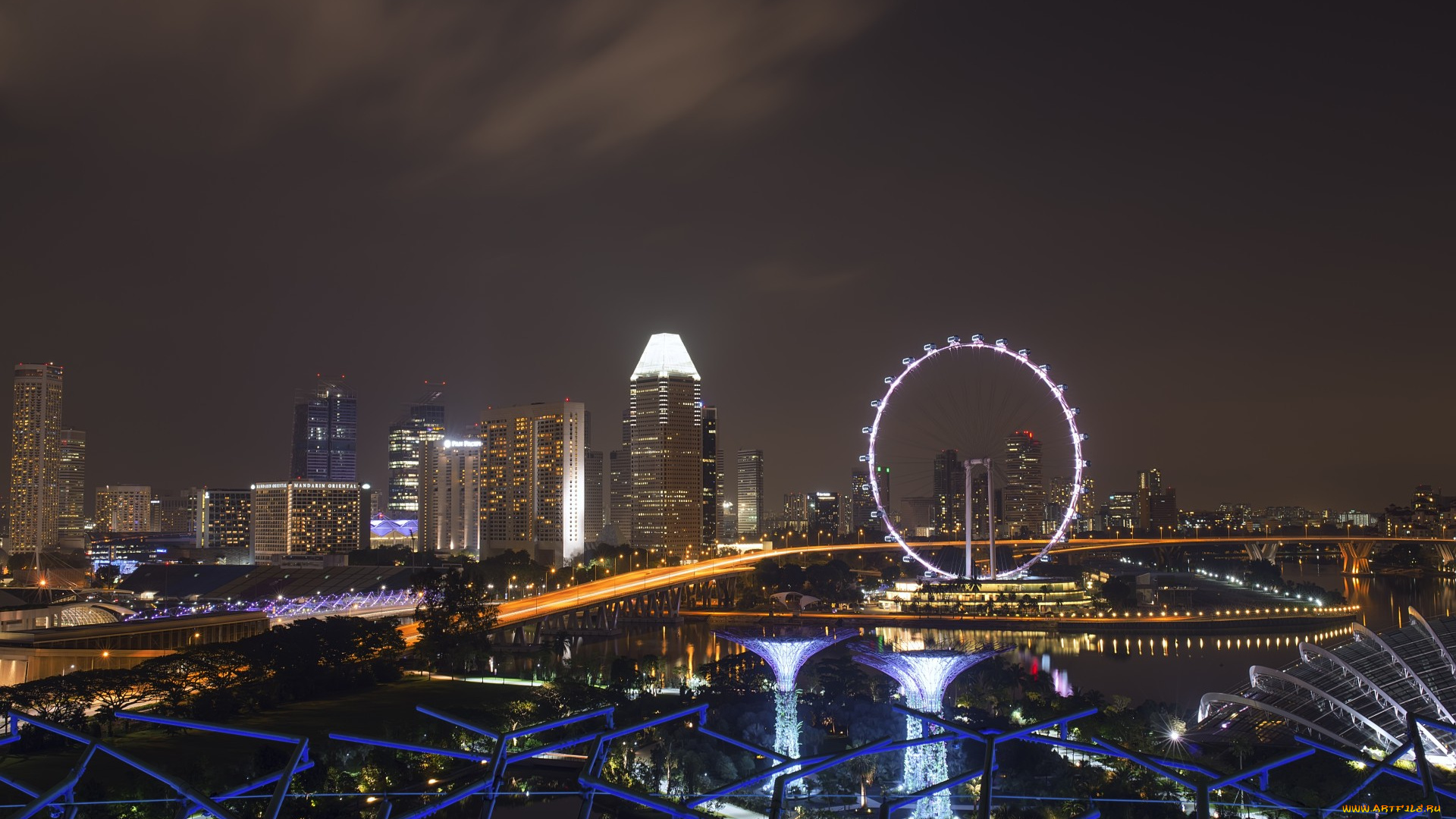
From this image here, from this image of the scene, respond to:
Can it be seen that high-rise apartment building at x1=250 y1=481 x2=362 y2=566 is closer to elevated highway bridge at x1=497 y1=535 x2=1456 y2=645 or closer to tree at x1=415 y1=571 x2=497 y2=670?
elevated highway bridge at x1=497 y1=535 x2=1456 y2=645

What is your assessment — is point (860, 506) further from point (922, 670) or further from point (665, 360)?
point (922, 670)

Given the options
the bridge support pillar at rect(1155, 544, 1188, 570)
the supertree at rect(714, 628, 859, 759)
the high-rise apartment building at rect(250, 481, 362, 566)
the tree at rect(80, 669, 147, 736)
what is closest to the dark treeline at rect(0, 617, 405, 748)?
the tree at rect(80, 669, 147, 736)

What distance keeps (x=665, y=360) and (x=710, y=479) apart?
561 inches

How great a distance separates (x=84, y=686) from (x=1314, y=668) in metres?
29.1

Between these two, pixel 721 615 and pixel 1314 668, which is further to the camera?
pixel 721 615

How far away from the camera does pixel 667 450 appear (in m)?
124

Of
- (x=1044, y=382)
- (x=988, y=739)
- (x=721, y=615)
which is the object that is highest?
(x=1044, y=382)

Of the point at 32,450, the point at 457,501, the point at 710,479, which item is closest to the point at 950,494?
the point at 710,479

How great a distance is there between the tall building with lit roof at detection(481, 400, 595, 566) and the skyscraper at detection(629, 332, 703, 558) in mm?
9820

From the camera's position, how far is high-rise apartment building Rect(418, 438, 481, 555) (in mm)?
131250

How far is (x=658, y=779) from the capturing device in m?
25.3

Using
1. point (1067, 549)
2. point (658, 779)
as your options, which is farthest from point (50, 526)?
point (658, 779)

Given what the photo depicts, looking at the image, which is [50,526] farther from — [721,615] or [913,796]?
[913,796]

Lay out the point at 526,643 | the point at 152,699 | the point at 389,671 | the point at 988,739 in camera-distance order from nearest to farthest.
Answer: the point at 988,739 → the point at 152,699 → the point at 389,671 → the point at 526,643
